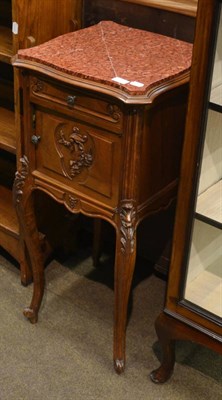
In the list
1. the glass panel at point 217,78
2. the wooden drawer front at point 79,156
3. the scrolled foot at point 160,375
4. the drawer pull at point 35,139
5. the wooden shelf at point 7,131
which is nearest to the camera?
the glass panel at point 217,78

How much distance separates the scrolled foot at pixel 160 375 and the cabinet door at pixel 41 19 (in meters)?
1.03

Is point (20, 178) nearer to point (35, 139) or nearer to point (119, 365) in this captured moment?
point (35, 139)

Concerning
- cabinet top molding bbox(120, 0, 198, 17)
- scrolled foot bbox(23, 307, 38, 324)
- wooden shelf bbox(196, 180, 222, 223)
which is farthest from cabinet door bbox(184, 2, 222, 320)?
scrolled foot bbox(23, 307, 38, 324)

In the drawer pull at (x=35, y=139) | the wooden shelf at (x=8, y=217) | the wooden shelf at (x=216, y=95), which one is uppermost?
the wooden shelf at (x=216, y=95)

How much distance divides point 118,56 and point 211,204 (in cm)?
46

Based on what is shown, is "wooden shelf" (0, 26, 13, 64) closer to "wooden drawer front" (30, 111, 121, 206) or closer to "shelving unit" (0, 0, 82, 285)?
"shelving unit" (0, 0, 82, 285)

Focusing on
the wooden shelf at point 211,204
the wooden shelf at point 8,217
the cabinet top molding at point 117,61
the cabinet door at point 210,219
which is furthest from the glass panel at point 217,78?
the wooden shelf at point 8,217

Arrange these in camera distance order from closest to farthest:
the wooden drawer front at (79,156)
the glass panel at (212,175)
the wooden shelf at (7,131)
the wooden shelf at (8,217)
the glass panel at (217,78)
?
1. the glass panel at (217,78)
2. the glass panel at (212,175)
3. the wooden drawer front at (79,156)
4. the wooden shelf at (7,131)
5. the wooden shelf at (8,217)

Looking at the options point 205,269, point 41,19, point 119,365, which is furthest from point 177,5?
point 119,365

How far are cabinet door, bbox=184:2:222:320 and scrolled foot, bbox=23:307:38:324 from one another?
1.97 ft

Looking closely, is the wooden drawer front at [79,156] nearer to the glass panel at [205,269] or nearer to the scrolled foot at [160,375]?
the glass panel at [205,269]

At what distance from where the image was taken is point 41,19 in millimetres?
1774

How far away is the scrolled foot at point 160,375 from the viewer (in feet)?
5.83

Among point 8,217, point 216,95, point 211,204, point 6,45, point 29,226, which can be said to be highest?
point 216,95
